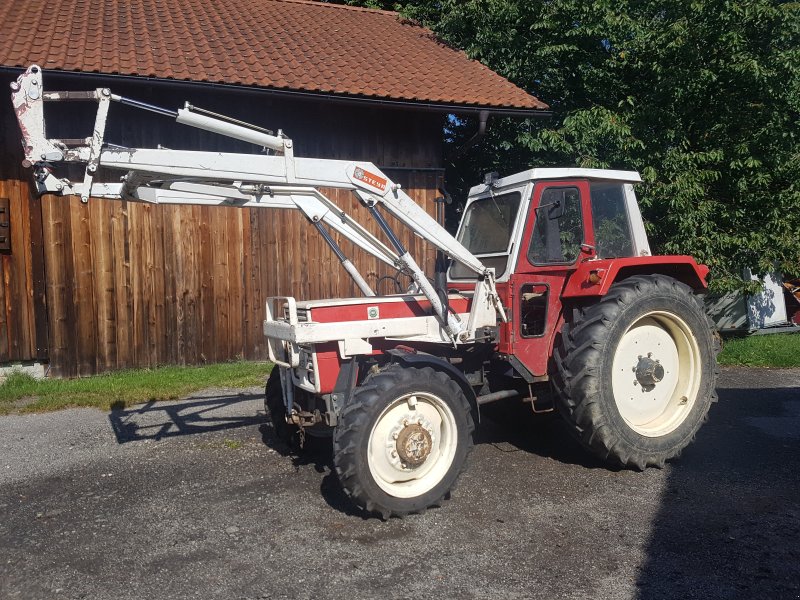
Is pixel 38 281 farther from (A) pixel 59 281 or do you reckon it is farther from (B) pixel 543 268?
(B) pixel 543 268

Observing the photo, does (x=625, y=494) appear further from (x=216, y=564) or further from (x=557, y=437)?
(x=216, y=564)

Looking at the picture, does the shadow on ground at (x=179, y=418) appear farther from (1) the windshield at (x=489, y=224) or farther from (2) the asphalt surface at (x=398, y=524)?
(1) the windshield at (x=489, y=224)

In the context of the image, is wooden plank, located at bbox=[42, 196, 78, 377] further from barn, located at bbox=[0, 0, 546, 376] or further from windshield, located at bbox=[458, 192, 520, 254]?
windshield, located at bbox=[458, 192, 520, 254]

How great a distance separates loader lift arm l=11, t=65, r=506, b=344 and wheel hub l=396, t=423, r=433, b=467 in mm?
775

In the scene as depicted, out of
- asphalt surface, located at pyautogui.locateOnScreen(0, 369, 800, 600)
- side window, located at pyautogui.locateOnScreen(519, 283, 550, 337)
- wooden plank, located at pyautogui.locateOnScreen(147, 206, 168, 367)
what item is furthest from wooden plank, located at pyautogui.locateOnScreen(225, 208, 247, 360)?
side window, located at pyautogui.locateOnScreen(519, 283, 550, 337)

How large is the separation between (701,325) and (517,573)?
9.10ft

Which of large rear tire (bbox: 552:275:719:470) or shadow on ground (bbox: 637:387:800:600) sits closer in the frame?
shadow on ground (bbox: 637:387:800:600)

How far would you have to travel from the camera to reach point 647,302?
489 centimetres

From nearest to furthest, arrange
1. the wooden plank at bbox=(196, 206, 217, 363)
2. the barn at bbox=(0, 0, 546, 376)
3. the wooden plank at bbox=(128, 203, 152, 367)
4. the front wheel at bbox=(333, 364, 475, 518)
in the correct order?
the front wheel at bbox=(333, 364, 475, 518)
the barn at bbox=(0, 0, 546, 376)
the wooden plank at bbox=(128, 203, 152, 367)
the wooden plank at bbox=(196, 206, 217, 363)

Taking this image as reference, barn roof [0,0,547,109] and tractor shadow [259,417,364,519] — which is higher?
barn roof [0,0,547,109]

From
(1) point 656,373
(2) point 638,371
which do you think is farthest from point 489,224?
(1) point 656,373

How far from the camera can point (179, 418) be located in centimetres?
675

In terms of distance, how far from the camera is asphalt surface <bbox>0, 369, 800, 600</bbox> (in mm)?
3352

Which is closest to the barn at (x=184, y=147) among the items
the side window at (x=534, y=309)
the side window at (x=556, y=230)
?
the side window at (x=556, y=230)
